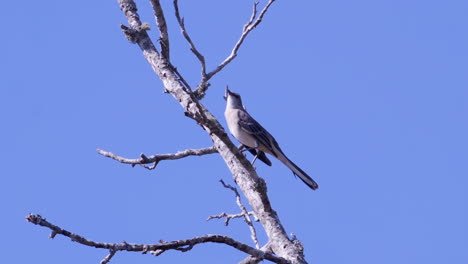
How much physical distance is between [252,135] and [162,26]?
8.67 ft

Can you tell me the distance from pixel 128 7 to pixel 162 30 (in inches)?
35.7

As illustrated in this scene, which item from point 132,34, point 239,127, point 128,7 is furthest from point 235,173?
point 239,127

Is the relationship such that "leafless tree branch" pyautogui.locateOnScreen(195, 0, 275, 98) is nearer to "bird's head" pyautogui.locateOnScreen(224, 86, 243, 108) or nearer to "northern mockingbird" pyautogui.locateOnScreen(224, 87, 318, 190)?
"northern mockingbird" pyautogui.locateOnScreen(224, 87, 318, 190)

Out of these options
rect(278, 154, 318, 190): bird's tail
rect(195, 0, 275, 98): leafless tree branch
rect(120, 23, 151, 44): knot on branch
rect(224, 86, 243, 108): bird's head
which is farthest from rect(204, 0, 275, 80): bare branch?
rect(224, 86, 243, 108): bird's head

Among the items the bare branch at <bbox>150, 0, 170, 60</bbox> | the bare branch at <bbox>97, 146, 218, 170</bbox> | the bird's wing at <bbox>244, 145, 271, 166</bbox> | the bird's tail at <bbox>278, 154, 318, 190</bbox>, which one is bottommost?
the bare branch at <bbox>97, 146, 218, 170</bbox>

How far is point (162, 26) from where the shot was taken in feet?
20.0

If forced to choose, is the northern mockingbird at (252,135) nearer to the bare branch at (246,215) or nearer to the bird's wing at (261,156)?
the bird's wing at (261,156)

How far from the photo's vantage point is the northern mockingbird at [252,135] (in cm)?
798

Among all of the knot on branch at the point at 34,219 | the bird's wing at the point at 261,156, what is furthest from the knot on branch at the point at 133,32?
the knot on branch at the point at 34,219

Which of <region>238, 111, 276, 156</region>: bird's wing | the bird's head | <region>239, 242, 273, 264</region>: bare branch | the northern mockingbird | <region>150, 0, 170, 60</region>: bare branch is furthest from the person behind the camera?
the bird's head

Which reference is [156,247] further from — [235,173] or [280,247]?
[235,173]

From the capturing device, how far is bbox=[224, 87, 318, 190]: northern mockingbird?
7977 mm

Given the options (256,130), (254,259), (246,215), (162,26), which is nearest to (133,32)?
(162,26)

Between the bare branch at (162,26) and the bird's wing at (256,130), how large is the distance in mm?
2315
